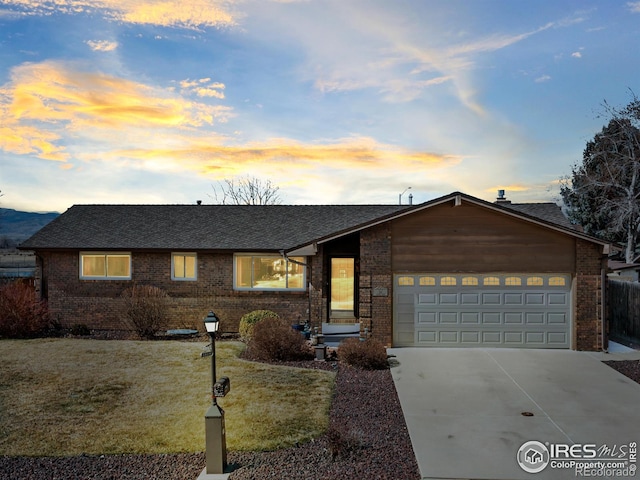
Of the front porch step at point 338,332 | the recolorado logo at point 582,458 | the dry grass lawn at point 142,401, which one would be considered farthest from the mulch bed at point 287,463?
the front porch step at point 338,332

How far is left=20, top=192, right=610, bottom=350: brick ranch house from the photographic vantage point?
15.1 m

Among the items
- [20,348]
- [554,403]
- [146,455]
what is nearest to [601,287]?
[554,403]

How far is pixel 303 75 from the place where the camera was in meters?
17.0

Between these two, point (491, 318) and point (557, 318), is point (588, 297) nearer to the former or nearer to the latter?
point (557, 318)

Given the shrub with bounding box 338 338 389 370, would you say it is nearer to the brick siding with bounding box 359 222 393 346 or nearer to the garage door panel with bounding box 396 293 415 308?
the brick siding with bounding box 359 222 393 346

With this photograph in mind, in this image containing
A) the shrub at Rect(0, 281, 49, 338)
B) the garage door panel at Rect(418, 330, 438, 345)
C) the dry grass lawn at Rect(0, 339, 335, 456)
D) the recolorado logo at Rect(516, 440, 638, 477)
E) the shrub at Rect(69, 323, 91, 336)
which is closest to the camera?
the recolorado logo at Rect(516, 440, 638, 477)

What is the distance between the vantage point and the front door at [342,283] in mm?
19547

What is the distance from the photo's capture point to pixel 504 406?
991 cm

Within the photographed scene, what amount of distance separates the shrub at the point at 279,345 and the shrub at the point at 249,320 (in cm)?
221

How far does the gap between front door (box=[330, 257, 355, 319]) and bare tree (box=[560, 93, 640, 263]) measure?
2214 centimetres

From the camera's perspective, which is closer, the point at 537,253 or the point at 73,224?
the point at 537,253

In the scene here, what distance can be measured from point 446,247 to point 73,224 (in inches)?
611

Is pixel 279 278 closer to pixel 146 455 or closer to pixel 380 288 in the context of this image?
pixel 380 288

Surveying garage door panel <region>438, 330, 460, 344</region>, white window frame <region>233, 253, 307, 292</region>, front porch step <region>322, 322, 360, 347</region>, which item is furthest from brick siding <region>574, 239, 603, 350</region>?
white window frame <region>233, 253, 307, 292</region>
